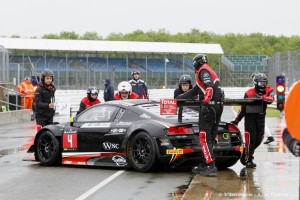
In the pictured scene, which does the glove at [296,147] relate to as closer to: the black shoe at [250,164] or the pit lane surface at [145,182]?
the pit lane surface at [145,182]

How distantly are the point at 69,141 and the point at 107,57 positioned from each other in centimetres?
4721

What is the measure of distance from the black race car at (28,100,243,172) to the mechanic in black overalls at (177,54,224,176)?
0.36m

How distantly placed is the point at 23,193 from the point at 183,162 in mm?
2761

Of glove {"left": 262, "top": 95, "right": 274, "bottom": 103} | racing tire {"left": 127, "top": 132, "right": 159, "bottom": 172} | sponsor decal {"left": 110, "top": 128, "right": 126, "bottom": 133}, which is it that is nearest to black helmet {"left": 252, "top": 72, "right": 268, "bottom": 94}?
glove {"left": 262, "top": 95, "right": 274, "bottom": 103}

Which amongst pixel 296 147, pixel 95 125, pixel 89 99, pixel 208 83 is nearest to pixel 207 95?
pixel 208 83

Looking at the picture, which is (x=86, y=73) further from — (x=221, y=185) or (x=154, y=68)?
(x=221, y=185)

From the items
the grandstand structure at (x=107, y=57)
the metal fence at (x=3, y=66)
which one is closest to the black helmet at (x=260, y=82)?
the metal fence at (x=3, y=66)

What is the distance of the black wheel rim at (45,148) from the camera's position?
13.6m

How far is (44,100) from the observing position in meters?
15.5

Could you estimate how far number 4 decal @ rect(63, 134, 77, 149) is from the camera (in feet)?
43.7

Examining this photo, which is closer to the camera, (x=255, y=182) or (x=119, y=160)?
(x=255, y=182)

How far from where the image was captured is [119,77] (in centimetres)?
6025

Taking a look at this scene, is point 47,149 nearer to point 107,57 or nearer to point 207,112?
point 207,112

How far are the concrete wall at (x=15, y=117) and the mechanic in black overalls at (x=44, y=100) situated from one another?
13.4m
